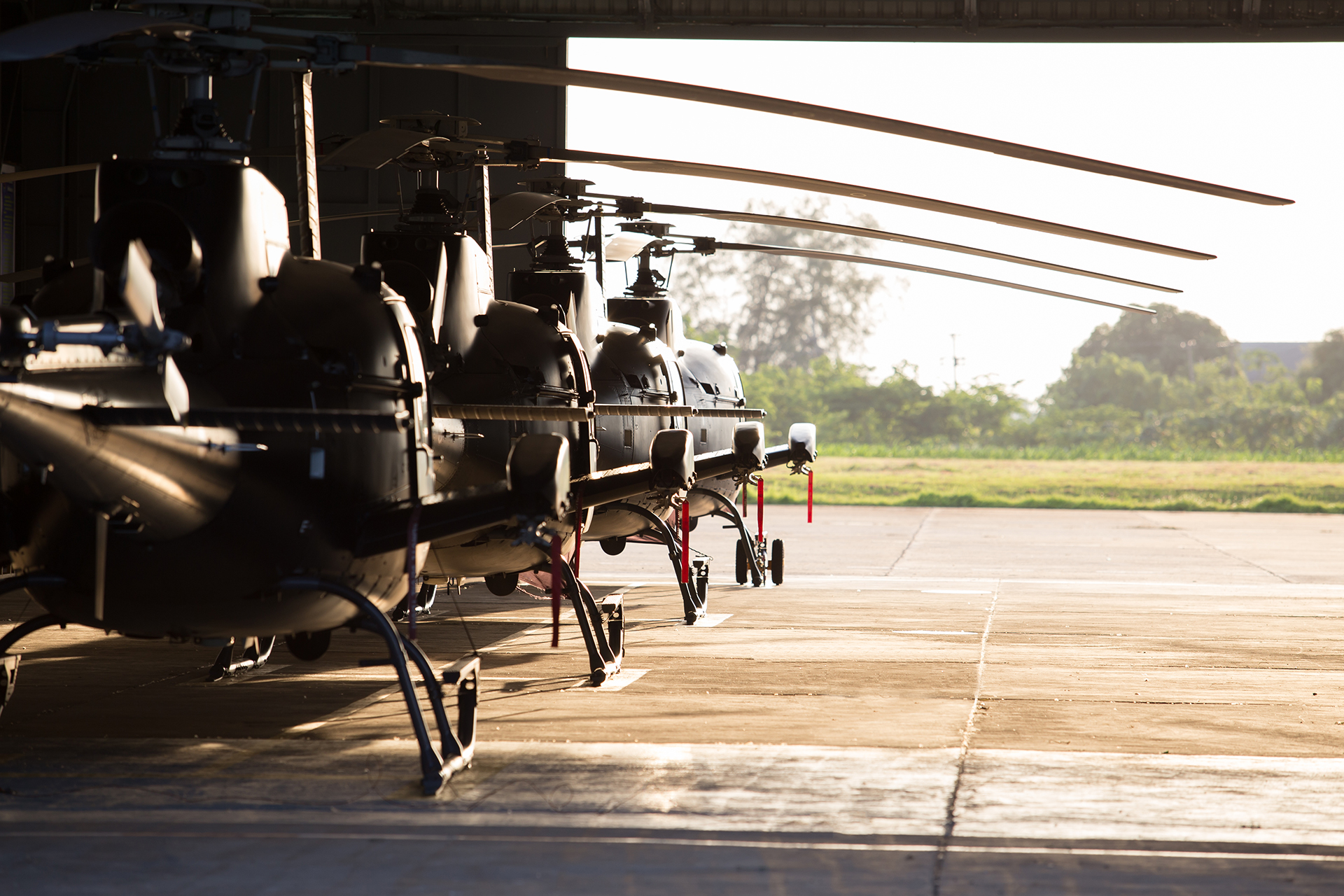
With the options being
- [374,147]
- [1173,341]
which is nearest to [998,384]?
[1173,341]

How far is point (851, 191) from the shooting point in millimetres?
7238

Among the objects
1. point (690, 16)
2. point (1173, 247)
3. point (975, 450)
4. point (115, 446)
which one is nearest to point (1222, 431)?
point (975, 450)

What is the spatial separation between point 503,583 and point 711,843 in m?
5.39

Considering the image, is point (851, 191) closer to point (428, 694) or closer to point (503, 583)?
point (428, 694)

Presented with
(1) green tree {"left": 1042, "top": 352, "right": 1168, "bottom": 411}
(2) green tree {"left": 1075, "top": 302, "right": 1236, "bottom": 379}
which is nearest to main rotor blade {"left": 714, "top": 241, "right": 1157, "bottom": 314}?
(1) green tree {"left": 1042, "top": 352, "right": 1168, "bottom": 411}

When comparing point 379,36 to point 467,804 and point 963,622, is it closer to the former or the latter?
point 963,622

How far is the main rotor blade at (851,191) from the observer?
6930 mm

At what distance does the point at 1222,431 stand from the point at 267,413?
46848 millimetres

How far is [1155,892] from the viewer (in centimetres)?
439

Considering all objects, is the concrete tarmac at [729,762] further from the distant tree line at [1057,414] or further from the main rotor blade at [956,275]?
the distant tree line at [1057,414]

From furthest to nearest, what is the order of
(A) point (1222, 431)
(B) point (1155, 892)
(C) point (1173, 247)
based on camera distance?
(A) point (1222, 431)
(C) point (1173, 247)
(B) point (1155, 892)

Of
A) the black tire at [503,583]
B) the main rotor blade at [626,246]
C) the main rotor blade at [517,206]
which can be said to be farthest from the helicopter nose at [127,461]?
the main rotor blade at [626,246]

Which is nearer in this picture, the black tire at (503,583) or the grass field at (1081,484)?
the black tire at (503,583)

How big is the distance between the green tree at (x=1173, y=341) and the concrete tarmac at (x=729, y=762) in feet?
215
